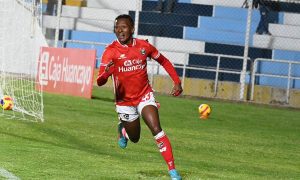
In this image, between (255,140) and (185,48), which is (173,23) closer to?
(185,48)

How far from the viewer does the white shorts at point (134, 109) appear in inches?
397

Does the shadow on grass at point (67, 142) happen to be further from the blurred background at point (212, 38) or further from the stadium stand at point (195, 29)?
the stadium stand at point (195, 29)

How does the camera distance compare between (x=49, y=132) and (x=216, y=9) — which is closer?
(x=49, y=132)

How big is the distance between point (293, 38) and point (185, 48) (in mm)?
3723

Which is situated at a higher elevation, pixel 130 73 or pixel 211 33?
pixel 211 33

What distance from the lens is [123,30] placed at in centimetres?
988

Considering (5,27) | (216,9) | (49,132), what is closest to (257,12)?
(216,9)

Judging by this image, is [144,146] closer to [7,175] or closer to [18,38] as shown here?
[7,175]

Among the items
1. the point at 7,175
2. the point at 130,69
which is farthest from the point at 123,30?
the point at 7,175

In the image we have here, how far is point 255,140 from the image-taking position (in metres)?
16.1

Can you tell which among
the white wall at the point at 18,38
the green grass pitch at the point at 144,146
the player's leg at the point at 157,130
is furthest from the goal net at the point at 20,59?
the player's leg at the point at 157,130

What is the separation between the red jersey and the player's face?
0.11 m

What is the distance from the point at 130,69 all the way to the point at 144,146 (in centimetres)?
347

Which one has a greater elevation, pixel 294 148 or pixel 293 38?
pixel 293 38
